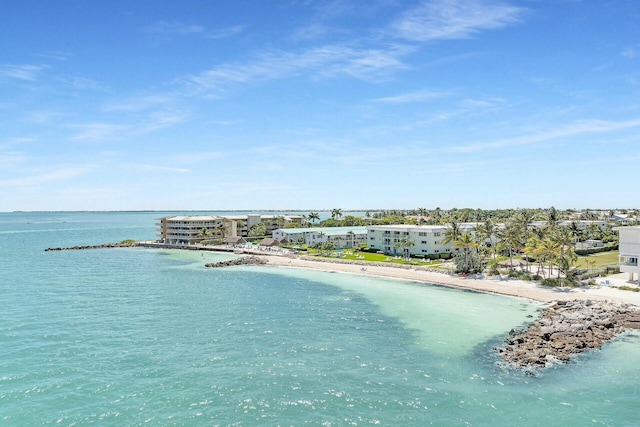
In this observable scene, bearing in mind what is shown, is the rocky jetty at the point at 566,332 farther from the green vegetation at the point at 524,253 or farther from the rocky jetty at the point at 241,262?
the rocky jetty at the point at 241,262

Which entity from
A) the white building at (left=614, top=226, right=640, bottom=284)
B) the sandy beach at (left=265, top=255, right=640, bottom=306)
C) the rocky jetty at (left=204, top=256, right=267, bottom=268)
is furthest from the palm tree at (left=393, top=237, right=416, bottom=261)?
the white building at (left=614, top=226, right=640, bottom=284)

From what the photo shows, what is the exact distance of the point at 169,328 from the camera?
46625mm

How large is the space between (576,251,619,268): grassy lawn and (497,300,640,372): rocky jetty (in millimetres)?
36173

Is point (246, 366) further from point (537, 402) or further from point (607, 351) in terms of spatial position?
point (607, 351)

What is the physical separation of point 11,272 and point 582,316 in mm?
94145

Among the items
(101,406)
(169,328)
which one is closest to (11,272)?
(169,328)

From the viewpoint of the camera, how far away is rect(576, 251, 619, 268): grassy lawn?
8880cm

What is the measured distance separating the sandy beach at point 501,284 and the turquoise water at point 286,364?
495cm

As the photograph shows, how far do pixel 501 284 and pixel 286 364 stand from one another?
149 feet

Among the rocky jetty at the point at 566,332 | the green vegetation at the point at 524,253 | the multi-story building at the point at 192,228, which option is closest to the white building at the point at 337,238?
the green vegetation at the point at 524,253

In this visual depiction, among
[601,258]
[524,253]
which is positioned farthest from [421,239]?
[601,258]

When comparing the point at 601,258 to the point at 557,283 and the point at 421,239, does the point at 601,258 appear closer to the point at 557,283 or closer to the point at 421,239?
the point at 421,239

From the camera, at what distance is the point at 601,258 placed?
317ft

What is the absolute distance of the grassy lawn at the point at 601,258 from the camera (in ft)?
291
